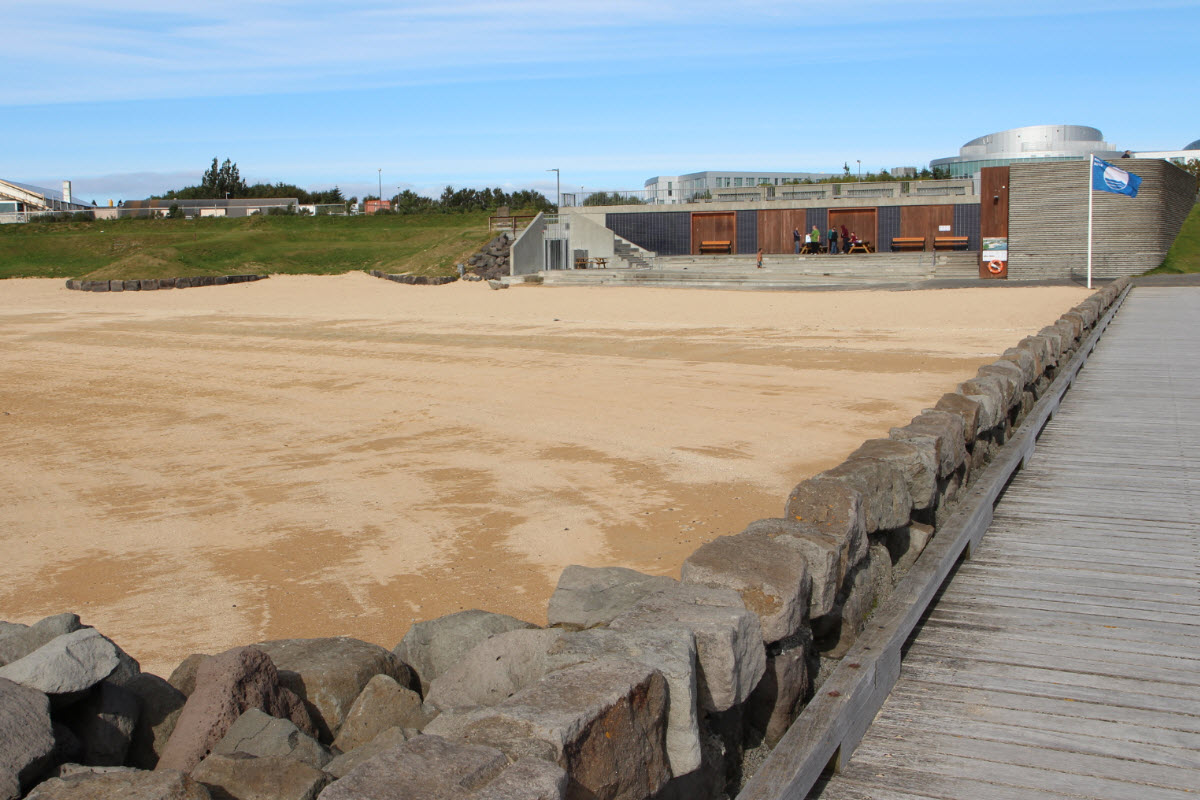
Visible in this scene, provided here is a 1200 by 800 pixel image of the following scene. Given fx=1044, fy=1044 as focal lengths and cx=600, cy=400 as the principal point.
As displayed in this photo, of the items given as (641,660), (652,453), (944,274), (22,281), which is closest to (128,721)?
(641,660)

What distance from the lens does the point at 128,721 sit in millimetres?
3783

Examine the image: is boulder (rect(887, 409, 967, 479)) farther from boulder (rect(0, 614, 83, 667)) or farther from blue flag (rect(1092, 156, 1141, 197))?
blue flag (rect(1092, 156, 1141, 197))

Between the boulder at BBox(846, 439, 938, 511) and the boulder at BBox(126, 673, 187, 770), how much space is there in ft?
11.4

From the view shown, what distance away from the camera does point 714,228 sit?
48906mm

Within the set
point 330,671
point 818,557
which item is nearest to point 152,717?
point 330,671

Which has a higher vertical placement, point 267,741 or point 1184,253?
point 1184,253

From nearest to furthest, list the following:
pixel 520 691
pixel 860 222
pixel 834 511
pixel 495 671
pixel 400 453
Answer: pixel 520 691, pixel 495 671, pixel 834 511, pixel 400 453, pixel 860 222

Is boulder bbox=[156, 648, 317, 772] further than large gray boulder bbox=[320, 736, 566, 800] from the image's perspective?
Yes

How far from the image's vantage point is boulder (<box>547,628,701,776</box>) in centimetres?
306

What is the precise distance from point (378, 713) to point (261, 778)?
0.99 metres

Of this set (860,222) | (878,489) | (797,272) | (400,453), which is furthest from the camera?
(860,222)

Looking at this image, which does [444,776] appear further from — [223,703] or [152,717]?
[152,717]

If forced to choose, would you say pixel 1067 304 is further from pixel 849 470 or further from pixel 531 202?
pixel 531 202

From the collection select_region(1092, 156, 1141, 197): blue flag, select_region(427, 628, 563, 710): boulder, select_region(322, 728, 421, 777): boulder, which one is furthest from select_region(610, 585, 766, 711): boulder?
select_region(1092, 156, 1141, 197): blue flag
